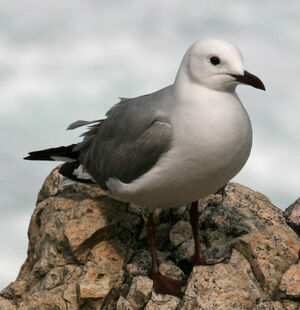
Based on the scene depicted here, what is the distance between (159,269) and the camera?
886 centimetres

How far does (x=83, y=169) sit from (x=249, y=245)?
2.59 meters

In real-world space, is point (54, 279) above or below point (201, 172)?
below

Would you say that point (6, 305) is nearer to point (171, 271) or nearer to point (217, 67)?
point (171, 271)

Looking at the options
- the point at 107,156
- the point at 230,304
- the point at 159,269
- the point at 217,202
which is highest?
the point at 107,156

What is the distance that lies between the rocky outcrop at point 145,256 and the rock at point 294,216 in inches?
6.5

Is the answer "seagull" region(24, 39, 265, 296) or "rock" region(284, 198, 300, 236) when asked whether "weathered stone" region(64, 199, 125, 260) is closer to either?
"seagull" region(24, 39, 265, 296)

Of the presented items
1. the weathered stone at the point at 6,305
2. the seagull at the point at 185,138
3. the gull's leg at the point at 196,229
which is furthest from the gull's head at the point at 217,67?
the weathered stone at the point at 6,305

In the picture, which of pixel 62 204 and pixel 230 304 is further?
pixel 62 204

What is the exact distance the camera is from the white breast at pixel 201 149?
7.77 metres

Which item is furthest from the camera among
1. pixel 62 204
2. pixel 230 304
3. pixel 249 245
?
pixel 62 204

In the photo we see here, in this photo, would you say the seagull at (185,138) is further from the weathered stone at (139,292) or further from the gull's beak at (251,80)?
the weathered stone at (139,292)

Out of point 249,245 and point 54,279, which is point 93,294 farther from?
point 249,245

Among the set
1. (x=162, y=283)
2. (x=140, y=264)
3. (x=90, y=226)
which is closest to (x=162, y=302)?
(x=162, y=283)

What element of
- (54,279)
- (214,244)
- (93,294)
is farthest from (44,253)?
(214,244)
